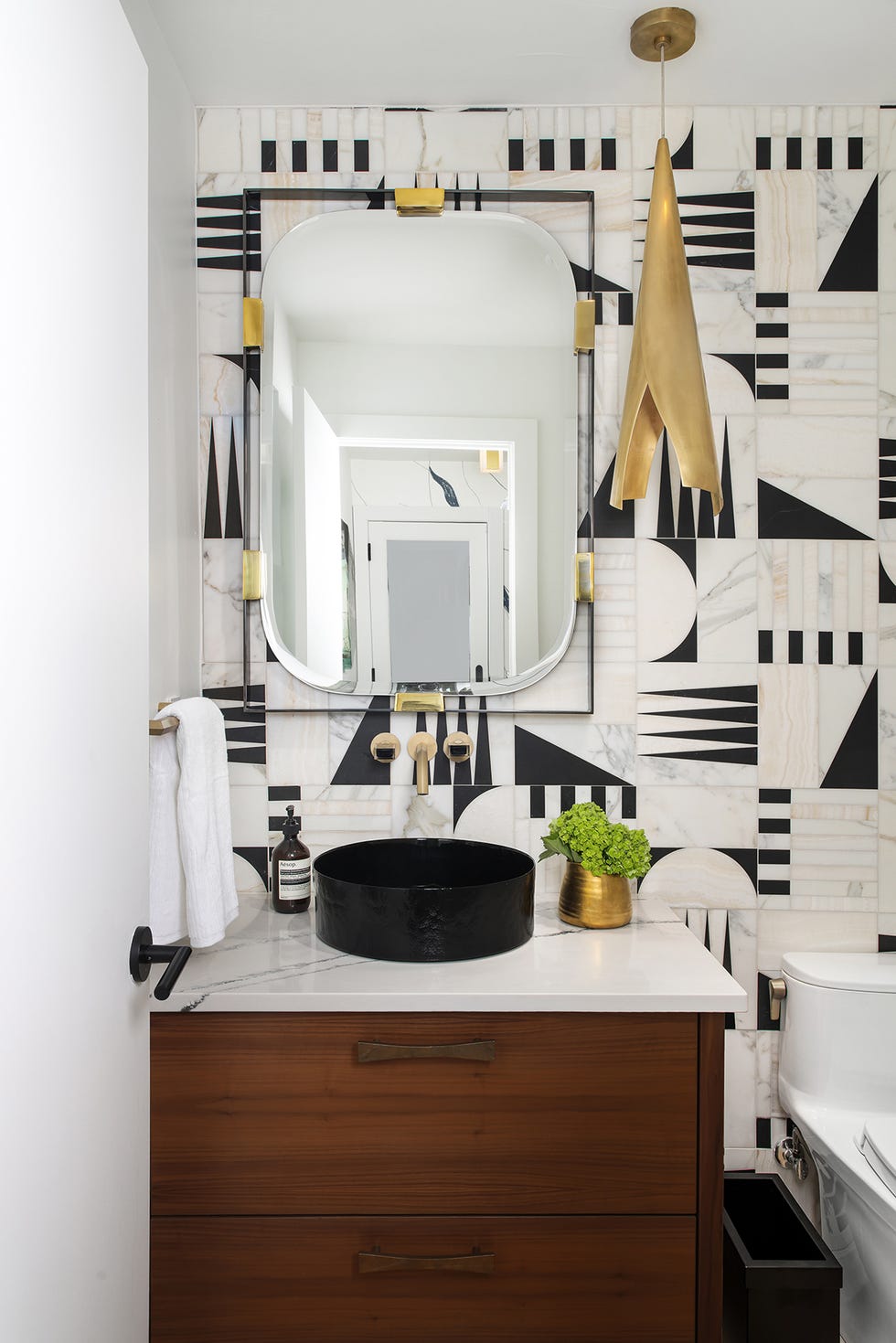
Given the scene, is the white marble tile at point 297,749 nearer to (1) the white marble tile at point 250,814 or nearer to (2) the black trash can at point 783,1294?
(1) the white marble tile at point 250,814

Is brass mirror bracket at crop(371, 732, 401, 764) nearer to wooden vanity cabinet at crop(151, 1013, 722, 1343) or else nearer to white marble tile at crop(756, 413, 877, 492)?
wooden vanity cabinet at crop(151, 1013, 722, 1343)

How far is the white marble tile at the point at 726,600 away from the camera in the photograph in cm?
174

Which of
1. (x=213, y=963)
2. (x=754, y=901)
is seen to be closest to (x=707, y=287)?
(x=754, y=901)

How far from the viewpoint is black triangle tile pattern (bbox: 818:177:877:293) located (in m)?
1.73

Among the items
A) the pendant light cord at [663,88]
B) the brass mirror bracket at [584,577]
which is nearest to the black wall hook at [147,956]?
the brass mirror bracket at [584,577]

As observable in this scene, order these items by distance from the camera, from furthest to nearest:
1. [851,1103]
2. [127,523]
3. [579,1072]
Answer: [851,1103] → [579,1072] → [127,523]

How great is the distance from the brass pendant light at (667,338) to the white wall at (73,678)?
0.84 meters

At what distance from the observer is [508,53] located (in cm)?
156

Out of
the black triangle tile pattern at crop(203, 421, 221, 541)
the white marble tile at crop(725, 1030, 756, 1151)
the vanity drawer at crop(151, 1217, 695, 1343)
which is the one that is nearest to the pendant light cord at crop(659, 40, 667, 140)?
the black triangle tile pattern at crop(203, 421, 221, 541)

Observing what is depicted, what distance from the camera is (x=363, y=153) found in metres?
1.72

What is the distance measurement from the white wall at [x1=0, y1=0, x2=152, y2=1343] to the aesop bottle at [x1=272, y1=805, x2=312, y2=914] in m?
0.50

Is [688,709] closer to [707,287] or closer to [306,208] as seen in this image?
[707,287]

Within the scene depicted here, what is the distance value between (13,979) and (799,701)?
4.83ft

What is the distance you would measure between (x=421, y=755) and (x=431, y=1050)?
0.58m
